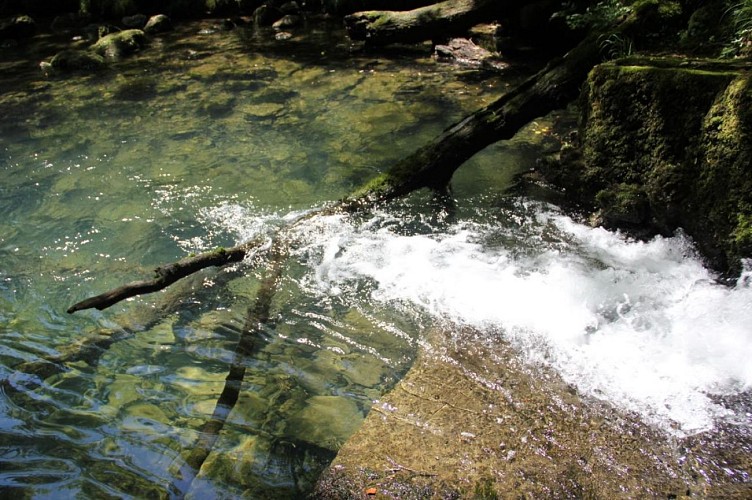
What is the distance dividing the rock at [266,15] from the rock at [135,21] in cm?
368

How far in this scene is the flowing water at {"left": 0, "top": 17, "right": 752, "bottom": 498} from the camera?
323cm

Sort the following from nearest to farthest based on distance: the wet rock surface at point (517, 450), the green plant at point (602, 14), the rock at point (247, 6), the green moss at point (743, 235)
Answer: the wet rock surface at point (517, 450)
the green moss at point (743, 235)
the green plant at point (602, 14)
the rock at point (247, 6)

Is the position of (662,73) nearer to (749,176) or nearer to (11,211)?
(749,176)

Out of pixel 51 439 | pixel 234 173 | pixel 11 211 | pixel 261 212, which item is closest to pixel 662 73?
pixel 261 212

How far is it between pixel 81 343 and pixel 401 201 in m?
3.44

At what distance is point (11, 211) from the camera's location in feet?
20.8

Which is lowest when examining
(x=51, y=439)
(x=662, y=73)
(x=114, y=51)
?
(x=51, y=439)

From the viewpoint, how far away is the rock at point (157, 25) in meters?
15.3

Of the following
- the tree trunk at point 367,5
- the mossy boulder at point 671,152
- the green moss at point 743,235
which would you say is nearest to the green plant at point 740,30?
the mossy boulder at point 671,152

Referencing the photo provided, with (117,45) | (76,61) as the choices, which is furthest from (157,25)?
(76,61)

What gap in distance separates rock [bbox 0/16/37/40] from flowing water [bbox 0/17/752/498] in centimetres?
975

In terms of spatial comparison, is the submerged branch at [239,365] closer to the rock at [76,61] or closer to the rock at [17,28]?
the rock at [76,61]

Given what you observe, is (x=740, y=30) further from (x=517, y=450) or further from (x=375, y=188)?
(x=517, y=450)

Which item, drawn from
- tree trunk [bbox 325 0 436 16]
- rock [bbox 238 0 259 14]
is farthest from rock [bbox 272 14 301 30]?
rock [bbox 238 0 259 14]
